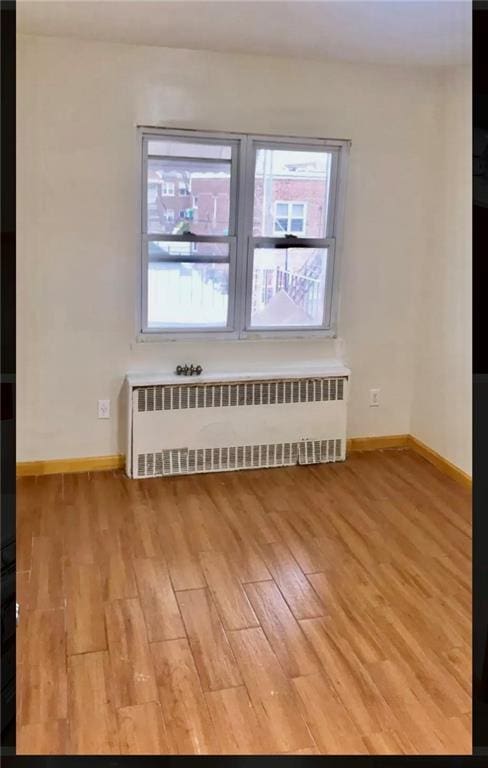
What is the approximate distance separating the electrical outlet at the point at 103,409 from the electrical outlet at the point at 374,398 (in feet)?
5.59

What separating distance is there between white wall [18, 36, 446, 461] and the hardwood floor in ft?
2.33

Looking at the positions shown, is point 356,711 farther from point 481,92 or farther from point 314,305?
point 314,305

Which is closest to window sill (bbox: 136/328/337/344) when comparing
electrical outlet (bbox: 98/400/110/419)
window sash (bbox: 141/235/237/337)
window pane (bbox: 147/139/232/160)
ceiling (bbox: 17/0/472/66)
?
window sash (bbox: 141/235/237/337)

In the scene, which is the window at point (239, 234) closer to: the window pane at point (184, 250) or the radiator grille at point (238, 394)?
Answer: the window pane at point (184, 250)

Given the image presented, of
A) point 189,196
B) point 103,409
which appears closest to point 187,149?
point 189,196

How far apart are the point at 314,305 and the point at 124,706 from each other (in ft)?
8.97

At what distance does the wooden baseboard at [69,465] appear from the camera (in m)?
3.84

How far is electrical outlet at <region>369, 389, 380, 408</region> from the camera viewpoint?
4.34m

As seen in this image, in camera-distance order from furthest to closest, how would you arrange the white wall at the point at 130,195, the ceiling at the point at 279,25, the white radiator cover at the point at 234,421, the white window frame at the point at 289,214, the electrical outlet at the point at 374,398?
the electrical outlet at the point at 374,398 < the white window frame at the point at 289,214 < the white radiator cover at the point at 234,421 < the white wall at the point at 130,195 < the ceiling at the point at 279,25

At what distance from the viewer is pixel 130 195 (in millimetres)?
3695

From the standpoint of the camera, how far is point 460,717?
2029mm

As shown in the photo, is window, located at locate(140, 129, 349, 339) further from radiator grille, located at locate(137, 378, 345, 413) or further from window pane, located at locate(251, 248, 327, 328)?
radiator grille, located at locate(137, 378, 345, 413)

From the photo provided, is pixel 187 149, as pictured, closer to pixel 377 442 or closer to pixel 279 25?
pixel 279 25

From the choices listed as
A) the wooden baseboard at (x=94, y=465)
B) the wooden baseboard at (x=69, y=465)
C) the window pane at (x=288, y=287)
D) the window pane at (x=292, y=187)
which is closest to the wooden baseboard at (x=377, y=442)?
the wooden baseboard at (x=94, y=465)
